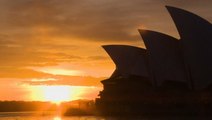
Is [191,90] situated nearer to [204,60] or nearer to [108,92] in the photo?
[204,60]

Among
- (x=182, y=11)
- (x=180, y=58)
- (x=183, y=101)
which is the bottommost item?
(x=183, y=101)

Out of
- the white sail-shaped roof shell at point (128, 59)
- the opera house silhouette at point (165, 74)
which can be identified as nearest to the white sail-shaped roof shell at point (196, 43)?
the opera house silhouette at point (165, 74)

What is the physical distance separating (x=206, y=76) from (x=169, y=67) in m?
4.80

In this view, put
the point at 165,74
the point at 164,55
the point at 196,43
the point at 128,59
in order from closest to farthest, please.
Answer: the point at 196,43
the point at 164,55
the point at 165,74
the point at 128,59

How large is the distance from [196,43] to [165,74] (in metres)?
6.56

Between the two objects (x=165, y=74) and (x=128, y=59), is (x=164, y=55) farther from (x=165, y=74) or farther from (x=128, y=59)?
(x=128, y=59)

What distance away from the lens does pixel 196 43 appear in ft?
208

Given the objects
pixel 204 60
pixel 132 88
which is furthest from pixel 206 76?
pixel 132 88

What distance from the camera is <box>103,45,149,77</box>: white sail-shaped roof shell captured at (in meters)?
69.6

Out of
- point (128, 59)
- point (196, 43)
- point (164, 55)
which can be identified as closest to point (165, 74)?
point (164, 55)

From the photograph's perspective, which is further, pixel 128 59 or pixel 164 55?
pixel 128 59

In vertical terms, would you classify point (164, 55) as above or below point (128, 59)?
below

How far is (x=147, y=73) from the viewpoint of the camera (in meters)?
69.3

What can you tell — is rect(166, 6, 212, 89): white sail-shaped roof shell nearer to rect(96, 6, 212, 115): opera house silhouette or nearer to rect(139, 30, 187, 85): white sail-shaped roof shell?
rect(96, 6, 212, 115): opera house silhouette
